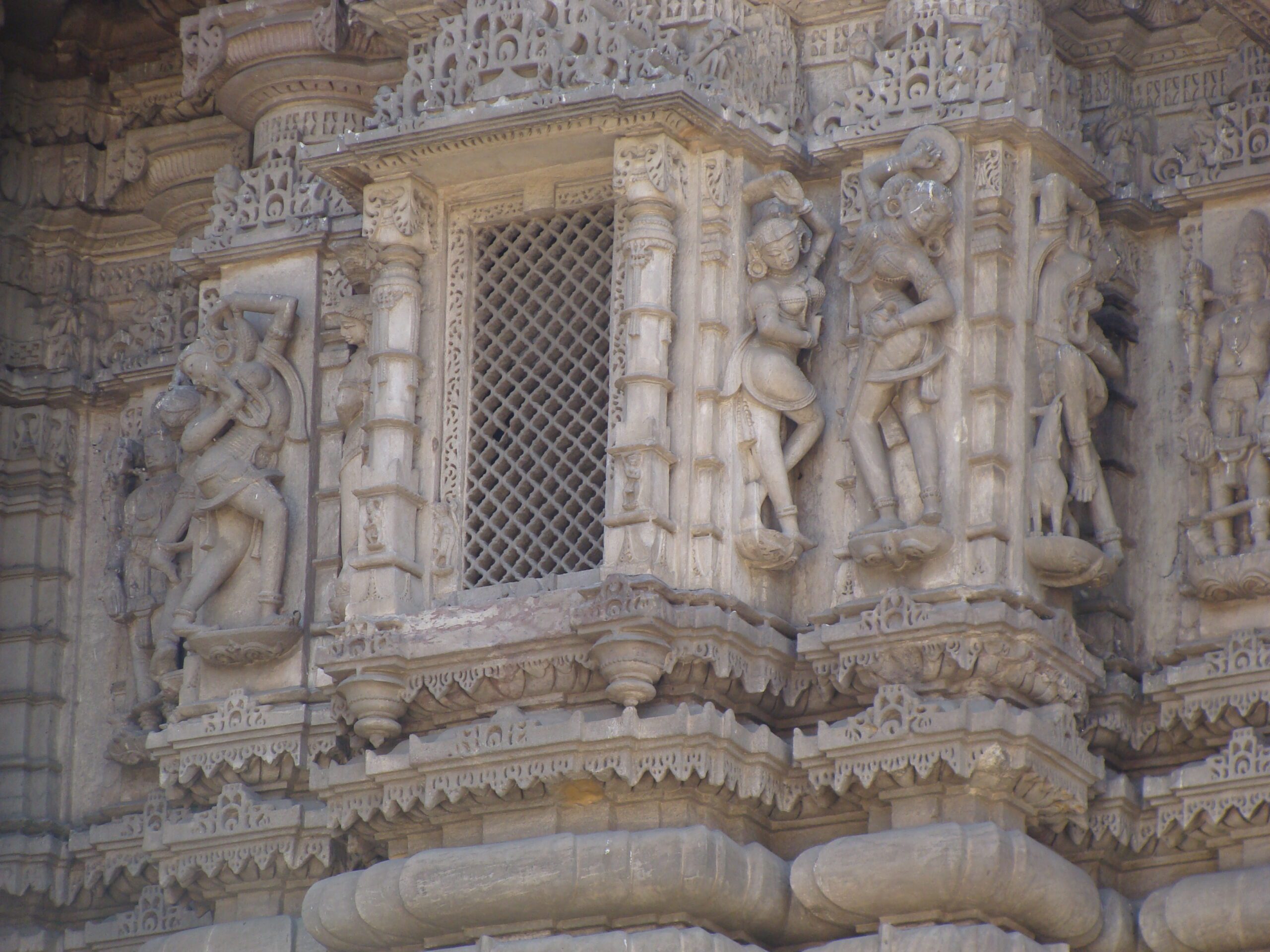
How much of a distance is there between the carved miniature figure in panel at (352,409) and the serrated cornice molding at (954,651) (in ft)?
8.40

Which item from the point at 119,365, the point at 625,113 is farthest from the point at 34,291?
the point at 625,113

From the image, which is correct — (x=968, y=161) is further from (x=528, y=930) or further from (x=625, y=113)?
(x=528, y=930)

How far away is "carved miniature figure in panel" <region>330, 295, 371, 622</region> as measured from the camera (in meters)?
18.7

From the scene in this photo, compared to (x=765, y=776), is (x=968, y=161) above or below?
above

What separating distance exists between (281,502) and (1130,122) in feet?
15.8

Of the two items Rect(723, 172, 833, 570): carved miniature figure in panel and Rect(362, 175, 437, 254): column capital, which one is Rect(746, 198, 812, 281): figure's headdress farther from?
Rect(362, 175, 437, 254): column capital

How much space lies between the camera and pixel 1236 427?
17.9 m

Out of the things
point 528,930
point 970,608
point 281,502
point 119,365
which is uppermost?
point 119,365

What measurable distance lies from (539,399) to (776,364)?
4.09 ft

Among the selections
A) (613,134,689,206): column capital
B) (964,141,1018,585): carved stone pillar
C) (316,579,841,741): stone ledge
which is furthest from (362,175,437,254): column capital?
(964,141,1018,585): carved stone pillar

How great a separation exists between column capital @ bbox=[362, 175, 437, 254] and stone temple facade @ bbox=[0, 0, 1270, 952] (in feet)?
0.11

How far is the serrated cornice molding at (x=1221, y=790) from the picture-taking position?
1723cm

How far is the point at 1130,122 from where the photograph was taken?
62.3ft

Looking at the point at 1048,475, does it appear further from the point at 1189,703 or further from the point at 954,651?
the point at 1189,703
